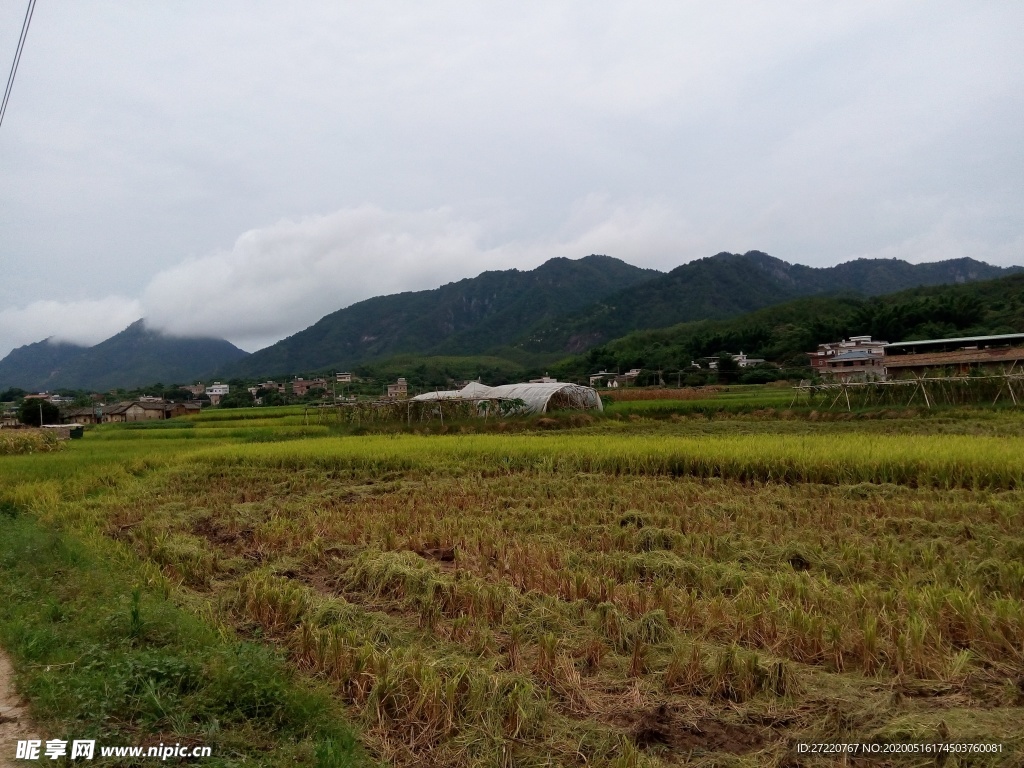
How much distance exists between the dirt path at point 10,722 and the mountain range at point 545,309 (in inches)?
3406

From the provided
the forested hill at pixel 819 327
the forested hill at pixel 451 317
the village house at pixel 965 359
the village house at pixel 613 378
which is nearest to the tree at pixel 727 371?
the forested hill at pixel 819 327

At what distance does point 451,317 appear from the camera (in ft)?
465

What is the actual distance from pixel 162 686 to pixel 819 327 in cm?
6038

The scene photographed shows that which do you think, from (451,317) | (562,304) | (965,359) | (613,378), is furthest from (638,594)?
(451,317)

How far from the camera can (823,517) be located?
26.4ft

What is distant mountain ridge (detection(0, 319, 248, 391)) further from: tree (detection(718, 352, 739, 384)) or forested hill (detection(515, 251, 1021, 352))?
tree (detection(718, 352, 739, 384))

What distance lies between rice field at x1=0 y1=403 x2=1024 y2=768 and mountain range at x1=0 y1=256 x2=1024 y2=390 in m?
79.9

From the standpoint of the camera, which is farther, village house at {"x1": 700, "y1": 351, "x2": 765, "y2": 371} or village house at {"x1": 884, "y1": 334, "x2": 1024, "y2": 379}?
village house at {"x1": 700, "y1": 351, "x2": 765, "y2": 371}

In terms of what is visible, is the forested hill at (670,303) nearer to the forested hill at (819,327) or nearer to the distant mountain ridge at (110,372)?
the forested hill at (819,327)

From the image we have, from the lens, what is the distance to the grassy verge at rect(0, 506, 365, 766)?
338 centimetres

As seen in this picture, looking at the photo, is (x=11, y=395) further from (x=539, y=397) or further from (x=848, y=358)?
(x=848, y=358)

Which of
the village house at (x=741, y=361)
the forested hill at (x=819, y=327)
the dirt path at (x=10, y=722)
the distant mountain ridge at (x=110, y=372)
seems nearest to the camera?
the dirt path at (x=10, y=722)

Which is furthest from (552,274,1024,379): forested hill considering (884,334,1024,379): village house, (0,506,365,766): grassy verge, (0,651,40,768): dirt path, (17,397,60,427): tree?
(0,651,40,768): dirt path

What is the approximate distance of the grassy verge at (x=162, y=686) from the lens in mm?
3383
